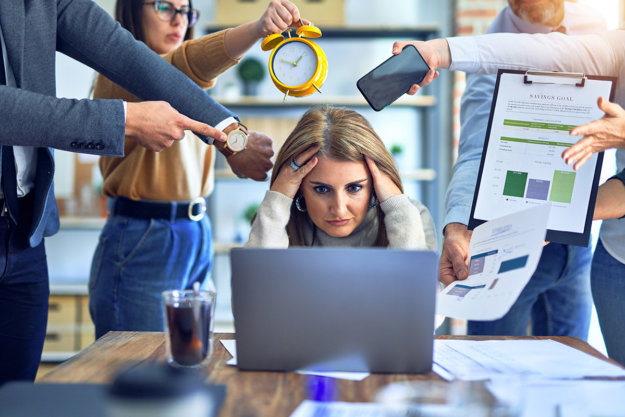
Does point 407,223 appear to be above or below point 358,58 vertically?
below

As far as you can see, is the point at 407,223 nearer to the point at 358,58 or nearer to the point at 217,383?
the point at 217,383

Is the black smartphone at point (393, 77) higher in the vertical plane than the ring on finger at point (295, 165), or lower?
higher

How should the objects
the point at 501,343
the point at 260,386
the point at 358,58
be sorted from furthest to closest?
the point at 358,58
the point at 501,343
the point at 260,386

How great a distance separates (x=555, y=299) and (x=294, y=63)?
3.38ft

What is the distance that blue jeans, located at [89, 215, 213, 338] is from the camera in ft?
5.93

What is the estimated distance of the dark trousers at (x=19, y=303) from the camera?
1304 millimetres

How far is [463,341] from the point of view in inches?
47.5

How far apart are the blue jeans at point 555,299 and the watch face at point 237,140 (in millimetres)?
874

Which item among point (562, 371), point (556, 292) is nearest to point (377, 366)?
point (562, 371)

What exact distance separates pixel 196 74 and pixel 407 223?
2.53ft

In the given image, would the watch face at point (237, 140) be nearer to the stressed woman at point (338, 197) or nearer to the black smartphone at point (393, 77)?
the stressed woman at point (338, 197)

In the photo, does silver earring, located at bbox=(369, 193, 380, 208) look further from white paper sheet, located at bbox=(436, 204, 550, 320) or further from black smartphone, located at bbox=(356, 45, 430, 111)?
white paper sheet, located at bbox=(436, 204, 550, 320)

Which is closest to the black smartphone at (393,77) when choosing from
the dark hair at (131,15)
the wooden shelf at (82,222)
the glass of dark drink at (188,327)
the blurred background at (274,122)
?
the glass of dark drink at (188,327)

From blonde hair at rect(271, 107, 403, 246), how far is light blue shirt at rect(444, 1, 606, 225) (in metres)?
0.18
